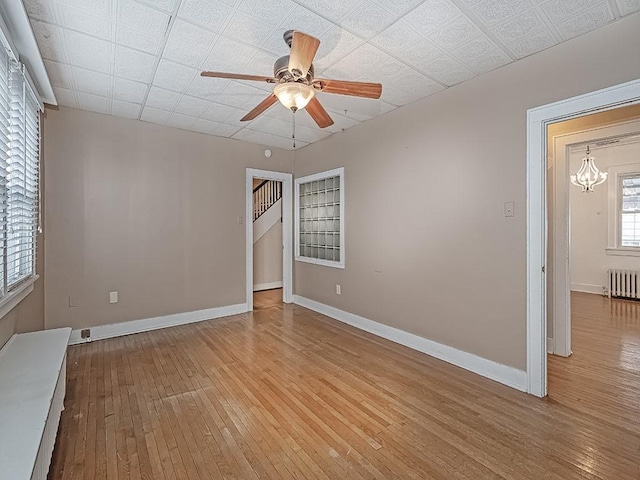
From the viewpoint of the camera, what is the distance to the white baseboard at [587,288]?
5.85m

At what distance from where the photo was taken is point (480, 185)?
2734 mm

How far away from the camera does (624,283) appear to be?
5.48 m

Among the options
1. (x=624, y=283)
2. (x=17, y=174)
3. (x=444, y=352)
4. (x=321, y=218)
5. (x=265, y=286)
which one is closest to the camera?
(x=17, y=174)

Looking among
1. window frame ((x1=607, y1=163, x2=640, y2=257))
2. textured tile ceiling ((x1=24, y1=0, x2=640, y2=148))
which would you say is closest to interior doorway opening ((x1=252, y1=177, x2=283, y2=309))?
textured tile ceiling ((x1=24, y1=0, x2=640, y2=148))

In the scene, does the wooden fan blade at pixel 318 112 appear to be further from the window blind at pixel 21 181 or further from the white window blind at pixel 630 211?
the white window blind at pixel 630 211

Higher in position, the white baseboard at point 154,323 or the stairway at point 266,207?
the stairway at point 266,207

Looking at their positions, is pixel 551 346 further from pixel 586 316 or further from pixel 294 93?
pixel 294 93

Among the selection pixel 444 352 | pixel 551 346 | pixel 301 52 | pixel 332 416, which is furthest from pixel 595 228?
pixel 301 52

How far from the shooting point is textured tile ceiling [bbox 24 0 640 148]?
1.85m

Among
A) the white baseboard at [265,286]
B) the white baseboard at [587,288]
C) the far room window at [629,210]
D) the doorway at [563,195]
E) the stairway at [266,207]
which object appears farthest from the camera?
the stairway at [266,207]

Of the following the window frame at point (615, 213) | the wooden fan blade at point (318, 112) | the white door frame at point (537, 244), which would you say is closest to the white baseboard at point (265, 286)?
the wooden fan blade at point (318, 112)

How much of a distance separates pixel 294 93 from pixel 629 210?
678 centimetres

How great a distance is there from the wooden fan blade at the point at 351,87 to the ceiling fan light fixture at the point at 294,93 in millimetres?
101

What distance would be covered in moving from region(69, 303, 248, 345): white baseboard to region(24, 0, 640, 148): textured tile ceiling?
8.33 ft
